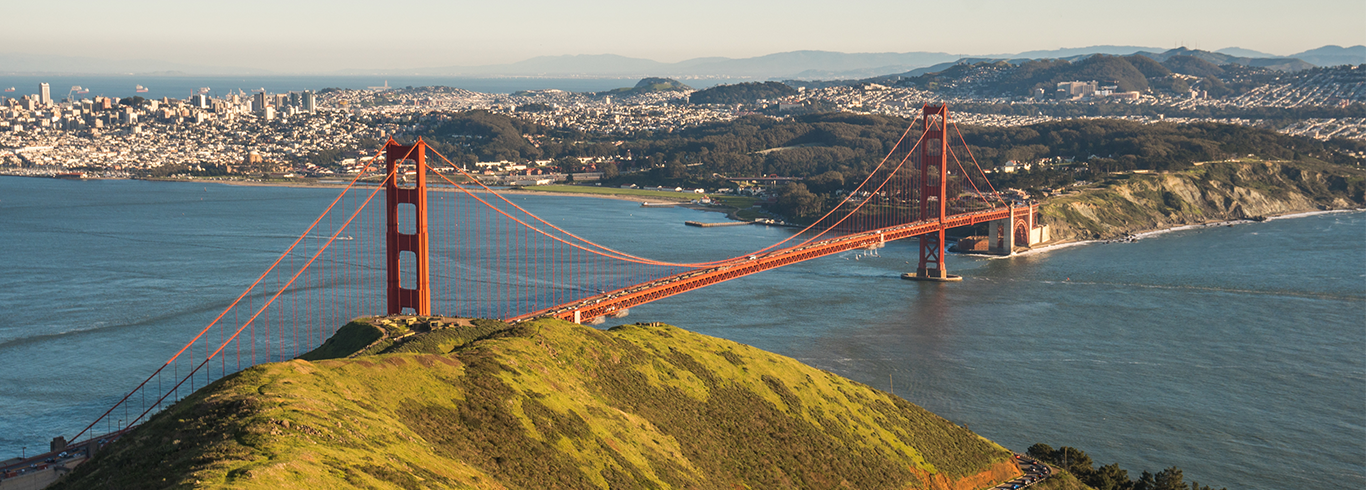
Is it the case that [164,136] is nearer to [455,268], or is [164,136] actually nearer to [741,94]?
[741,94]

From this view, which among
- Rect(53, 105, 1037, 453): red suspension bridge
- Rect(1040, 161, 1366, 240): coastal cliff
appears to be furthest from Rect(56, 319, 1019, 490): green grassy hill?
Rect(1040, 161, 1366, 240): coastal cliff

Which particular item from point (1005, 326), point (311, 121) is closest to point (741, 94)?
point (311, 121)

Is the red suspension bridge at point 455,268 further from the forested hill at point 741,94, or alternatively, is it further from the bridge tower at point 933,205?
the forested hill at point 741,94

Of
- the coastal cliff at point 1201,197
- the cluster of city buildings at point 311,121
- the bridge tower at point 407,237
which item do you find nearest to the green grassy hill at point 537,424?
the bridge tower at point 407,237

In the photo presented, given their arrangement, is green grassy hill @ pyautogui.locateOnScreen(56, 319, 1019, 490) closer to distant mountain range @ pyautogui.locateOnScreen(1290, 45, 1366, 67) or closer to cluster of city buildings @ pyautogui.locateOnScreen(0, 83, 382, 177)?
cluster of city buildings @ pyautogui.locateOnScreen(0, 83, 382, 177)

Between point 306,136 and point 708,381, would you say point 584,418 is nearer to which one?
point 708,381

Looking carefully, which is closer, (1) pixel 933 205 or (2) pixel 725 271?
(2) pixel 725 271
